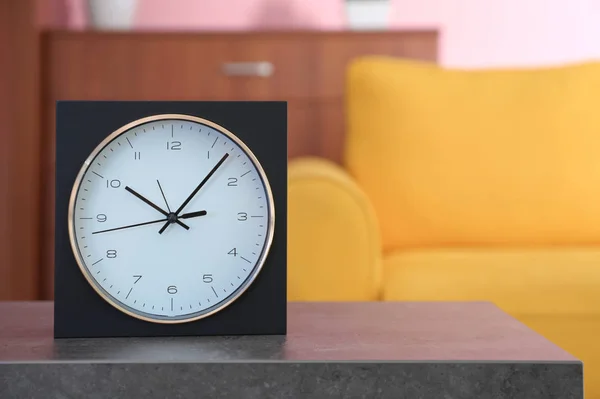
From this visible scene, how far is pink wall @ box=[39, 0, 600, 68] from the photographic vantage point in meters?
3.17

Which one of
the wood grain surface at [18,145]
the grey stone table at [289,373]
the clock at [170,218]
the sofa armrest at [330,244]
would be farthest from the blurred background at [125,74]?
the grey stone table at [289,373]

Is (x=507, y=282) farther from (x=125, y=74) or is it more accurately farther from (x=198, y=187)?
(x=125, y=74)

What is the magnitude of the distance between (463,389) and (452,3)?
2803mm

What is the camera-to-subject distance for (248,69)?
8.87 ft

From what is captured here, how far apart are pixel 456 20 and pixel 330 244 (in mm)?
2035

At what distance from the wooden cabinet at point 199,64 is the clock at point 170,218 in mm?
1970

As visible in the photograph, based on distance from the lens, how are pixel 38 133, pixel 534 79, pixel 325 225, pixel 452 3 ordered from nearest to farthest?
pixel 325 225 → pixel 534 79 → pixel 38 133 → pixel 452 3

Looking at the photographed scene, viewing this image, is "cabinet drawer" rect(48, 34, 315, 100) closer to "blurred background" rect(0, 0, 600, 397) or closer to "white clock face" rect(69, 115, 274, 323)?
"blurred background" rect(0, 0, 600, 397)

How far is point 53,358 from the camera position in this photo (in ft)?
2.01

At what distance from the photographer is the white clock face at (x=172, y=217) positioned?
719mm

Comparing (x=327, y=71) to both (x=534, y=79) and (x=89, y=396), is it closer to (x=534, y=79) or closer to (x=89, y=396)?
(x=534, y=79)

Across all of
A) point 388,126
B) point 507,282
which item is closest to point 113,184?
point 507,282

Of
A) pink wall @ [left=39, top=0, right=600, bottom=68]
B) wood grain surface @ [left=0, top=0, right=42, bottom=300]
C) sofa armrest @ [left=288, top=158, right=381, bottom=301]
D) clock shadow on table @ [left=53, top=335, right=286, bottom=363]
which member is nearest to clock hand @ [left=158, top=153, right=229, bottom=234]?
clock shadow on table @ [left=53, top=335, right=286, bottom=363]

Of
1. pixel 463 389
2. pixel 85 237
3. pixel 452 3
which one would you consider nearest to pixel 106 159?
pixel 85 237
